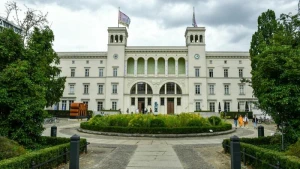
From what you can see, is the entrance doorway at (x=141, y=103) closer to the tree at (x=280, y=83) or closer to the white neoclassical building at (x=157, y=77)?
the white neoclassical building at (x=157, y=77)

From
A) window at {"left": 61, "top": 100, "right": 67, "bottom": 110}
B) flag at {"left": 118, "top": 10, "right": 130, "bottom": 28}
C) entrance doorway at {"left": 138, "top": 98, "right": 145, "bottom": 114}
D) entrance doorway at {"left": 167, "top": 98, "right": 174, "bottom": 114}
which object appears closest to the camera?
flag at {"left": 118, "top": 10, "right": 130, "bottom": 28}

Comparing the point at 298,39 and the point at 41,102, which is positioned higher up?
the point at 298,39

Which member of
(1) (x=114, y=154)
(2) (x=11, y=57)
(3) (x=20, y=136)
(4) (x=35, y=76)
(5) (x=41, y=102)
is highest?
(2) (x=11, y=57)

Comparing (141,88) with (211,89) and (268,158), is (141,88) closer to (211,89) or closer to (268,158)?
(211,89)

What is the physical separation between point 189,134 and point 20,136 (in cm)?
1247

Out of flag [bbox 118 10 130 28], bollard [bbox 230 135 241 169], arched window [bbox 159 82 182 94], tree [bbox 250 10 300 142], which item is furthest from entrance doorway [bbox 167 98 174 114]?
bollard [bbox 230 135 241 169]

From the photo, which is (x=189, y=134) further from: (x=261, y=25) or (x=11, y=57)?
(x=261, y=25)

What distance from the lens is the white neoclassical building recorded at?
2146 inches

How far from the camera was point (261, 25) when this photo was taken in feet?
105

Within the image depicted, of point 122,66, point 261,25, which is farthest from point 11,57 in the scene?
point 122,66

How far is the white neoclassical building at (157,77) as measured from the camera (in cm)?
5450

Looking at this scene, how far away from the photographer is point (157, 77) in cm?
5519

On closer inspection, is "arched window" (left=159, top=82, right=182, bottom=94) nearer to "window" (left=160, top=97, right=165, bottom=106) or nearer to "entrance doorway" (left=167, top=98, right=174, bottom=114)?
"window" (left=160, top=97, right=165, bottom=106)

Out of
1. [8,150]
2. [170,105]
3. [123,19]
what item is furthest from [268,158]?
[123,19]
